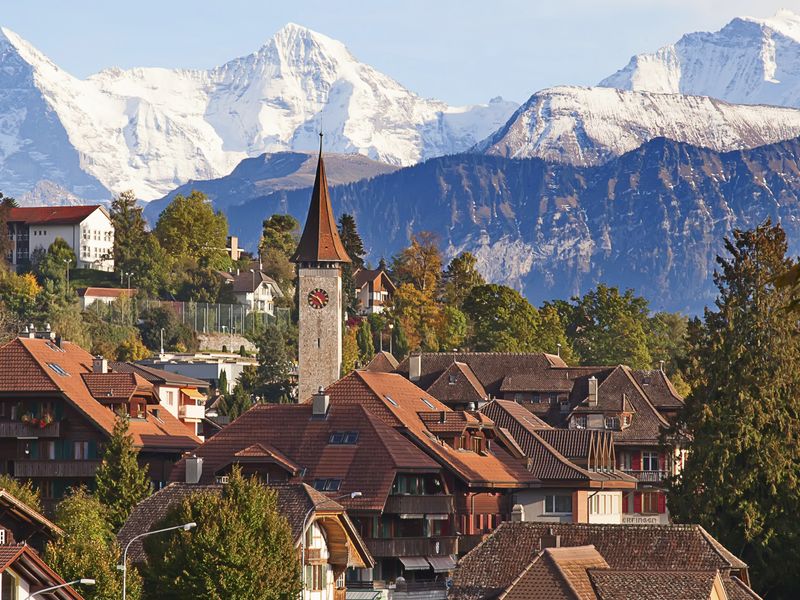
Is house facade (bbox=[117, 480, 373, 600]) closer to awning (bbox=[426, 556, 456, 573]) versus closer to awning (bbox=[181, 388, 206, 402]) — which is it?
awning (bbox=[426, 556, 456, 573])

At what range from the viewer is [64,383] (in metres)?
105

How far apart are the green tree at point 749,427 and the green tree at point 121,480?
74.3ft

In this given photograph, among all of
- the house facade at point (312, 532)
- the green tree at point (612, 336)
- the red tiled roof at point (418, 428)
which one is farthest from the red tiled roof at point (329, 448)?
the green tree at point (612, 336)

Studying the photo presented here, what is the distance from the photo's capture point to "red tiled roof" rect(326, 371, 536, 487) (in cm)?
10025

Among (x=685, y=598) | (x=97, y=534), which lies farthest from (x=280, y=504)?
(x=685, y=598)

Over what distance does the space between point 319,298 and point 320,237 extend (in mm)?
6130

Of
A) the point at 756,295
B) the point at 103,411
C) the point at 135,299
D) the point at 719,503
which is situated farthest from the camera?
the point at 135,299

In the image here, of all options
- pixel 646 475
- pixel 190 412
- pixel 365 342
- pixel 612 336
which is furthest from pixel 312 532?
pixel 365 342

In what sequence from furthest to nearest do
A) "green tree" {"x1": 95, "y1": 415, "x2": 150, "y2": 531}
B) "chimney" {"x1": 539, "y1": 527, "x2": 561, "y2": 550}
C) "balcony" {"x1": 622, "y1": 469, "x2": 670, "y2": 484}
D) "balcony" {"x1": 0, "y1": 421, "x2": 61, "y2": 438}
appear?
1. "balcony" {"x1": 622, "y1": 469, "x2": 670, "y2": 484}
2. "balcony" {"x1": 0, "y1": 421, "x2": 61, "y2": 438}
3. "green tree" {"x1": 95, "y1": 415, "x2": 150, "y2": 531}
4. "chimney" {"x1": 539, "y1": 527, "x2": 561, "y2": 550}

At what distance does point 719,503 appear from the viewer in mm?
89938

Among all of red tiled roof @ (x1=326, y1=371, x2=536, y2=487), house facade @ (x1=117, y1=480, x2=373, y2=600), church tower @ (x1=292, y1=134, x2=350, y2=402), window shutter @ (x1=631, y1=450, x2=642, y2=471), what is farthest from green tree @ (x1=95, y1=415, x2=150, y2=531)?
church tower @ (x1=292, y1=134, x2=350, y2=402)

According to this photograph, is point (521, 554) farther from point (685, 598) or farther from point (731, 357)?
point (731, 357)

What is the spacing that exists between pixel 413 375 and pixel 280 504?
201ft

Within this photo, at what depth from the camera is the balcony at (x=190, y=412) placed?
130000mm
